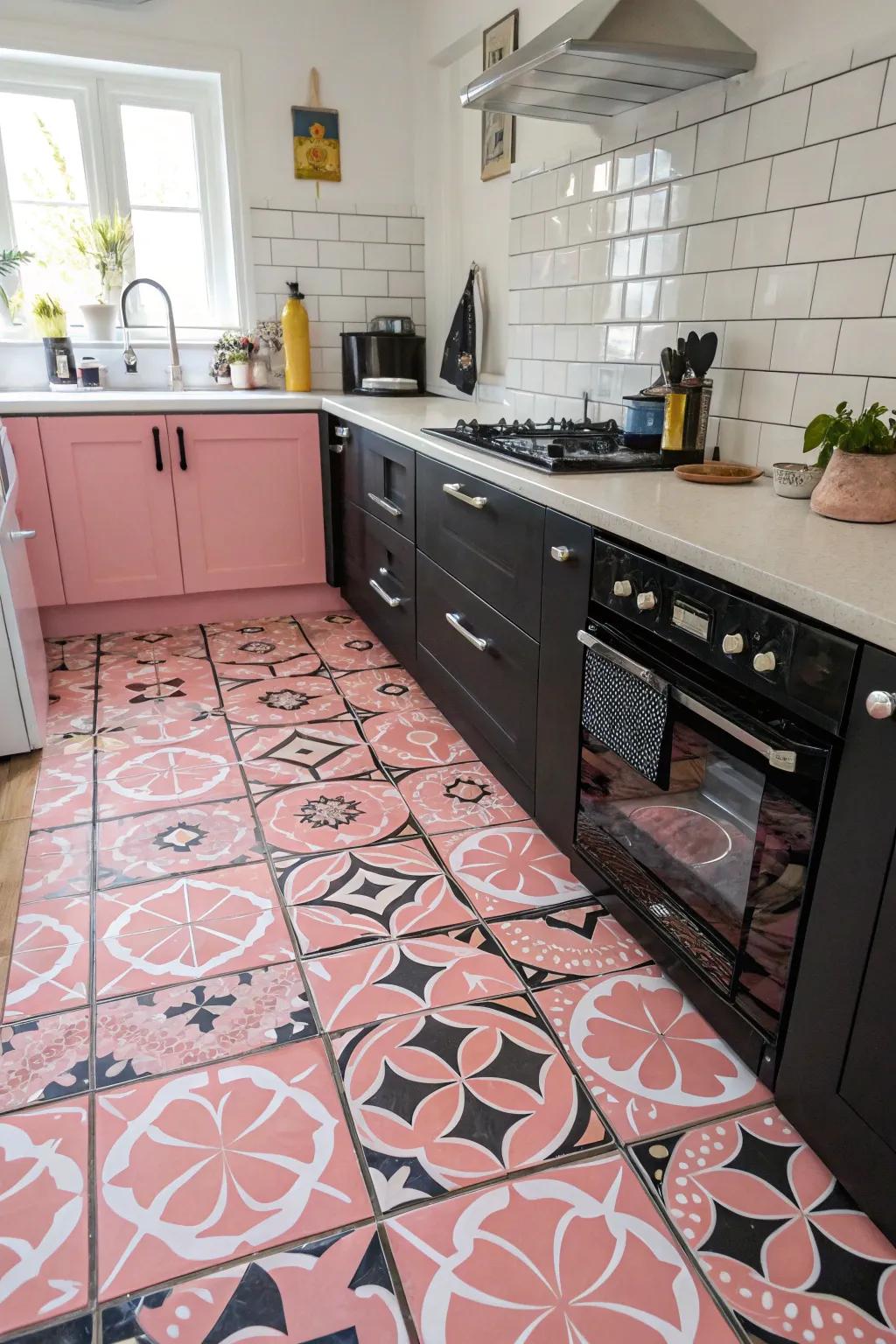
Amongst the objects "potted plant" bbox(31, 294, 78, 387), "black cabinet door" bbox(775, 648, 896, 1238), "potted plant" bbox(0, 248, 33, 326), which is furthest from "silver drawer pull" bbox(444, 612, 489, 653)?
"potted plant" bbox(0, 248, 33, 326)

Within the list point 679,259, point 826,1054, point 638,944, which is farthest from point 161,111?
point 826,1054

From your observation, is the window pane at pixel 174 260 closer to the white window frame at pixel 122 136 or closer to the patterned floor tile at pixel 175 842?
the white window frame at pixel 122 136

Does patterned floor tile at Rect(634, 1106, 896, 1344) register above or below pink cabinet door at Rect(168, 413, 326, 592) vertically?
below

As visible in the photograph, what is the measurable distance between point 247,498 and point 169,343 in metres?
0.87

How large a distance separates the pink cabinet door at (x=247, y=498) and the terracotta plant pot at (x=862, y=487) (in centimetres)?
240

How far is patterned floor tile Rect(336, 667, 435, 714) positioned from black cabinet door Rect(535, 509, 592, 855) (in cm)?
91

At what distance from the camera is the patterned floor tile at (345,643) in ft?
10.4

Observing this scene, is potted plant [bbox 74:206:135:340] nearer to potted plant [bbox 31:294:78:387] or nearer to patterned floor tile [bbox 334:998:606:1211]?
potted plant [bbox 31:294:78:387]

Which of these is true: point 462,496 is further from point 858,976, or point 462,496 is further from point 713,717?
point 858,976

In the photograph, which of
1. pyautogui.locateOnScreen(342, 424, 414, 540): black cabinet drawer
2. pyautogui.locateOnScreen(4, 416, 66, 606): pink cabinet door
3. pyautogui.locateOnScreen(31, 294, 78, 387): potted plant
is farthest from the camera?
pyautogui.locateOnScreen(31, 294, 78, 387): potted plant

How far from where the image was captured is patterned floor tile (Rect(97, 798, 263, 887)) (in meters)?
1.94

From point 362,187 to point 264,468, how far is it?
1425 mm

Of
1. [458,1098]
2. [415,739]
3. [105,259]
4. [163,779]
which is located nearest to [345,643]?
[415,739]

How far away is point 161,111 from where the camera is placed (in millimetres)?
3568
